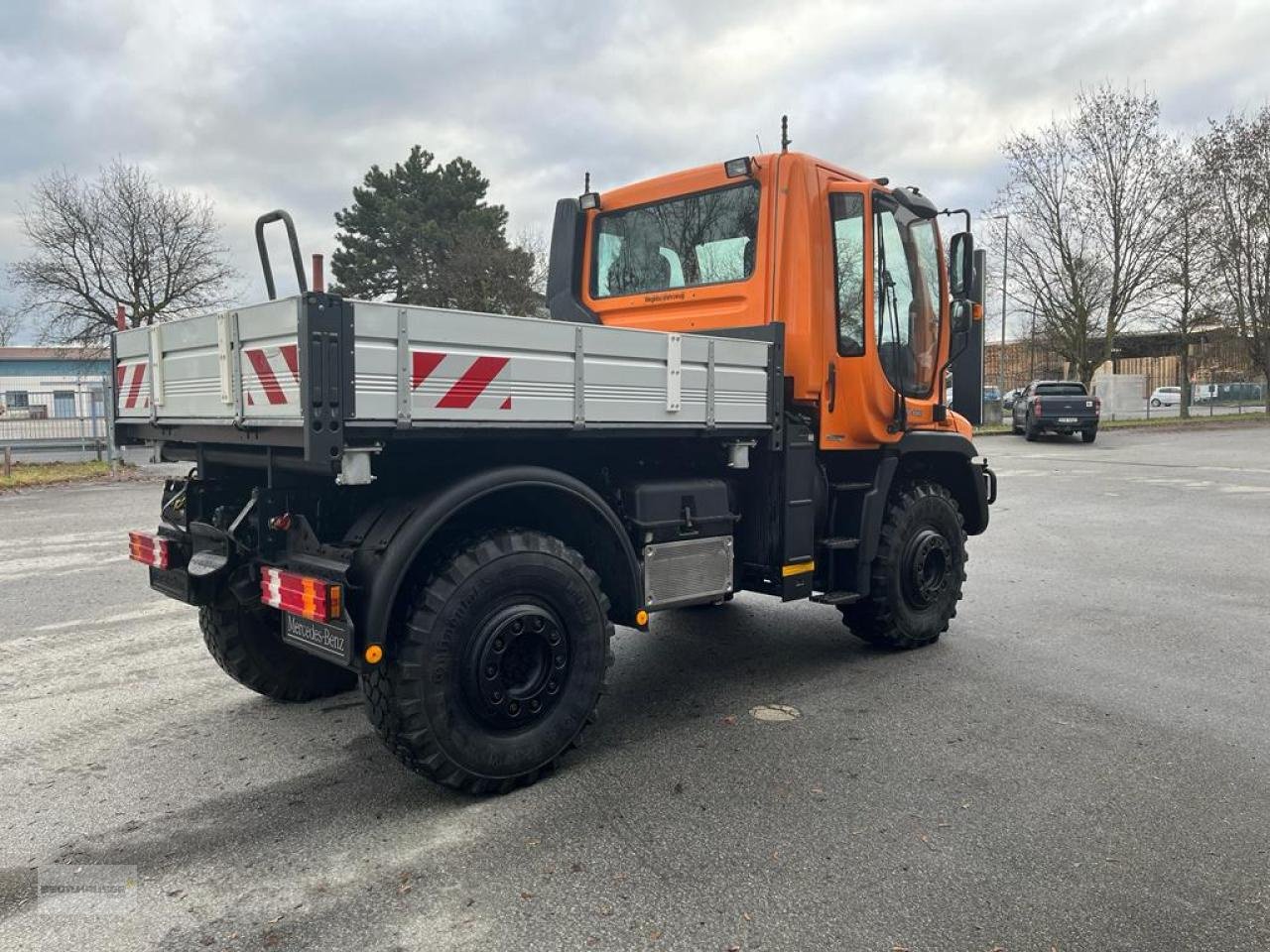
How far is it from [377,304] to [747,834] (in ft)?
7.44

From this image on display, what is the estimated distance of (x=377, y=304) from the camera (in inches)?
120

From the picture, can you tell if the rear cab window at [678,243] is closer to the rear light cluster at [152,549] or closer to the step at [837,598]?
the step at [837,598]

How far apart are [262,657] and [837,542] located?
10.3 feet

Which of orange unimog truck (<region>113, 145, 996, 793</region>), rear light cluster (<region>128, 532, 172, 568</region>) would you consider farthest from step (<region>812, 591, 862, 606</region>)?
→ rear light cluster (<region>128, 532, 172, 568</region>)

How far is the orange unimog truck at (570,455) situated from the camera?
330cm

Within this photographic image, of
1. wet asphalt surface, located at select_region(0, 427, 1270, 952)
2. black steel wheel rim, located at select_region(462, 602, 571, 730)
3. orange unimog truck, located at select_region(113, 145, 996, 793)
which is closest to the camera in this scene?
wet asphalt surface, located at select_region(0, 427, 1270, 952)

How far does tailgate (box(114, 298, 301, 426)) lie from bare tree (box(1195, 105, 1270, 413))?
3734 centimetres

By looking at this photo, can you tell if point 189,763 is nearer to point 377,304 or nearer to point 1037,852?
point 377,304

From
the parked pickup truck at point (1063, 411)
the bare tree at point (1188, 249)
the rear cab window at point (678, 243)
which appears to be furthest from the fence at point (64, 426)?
the bare tree at point (1188, 249)

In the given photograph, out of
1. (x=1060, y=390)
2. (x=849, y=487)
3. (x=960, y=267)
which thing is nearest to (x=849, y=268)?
(x=960, y=267)

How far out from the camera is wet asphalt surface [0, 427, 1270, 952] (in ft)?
8.91

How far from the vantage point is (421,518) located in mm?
3311

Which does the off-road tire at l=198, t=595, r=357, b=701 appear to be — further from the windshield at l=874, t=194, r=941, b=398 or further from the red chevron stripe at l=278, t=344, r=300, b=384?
the windshield at l=874, t=194, r=941, b=398

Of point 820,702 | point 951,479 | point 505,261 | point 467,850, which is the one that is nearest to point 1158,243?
point 505,261
